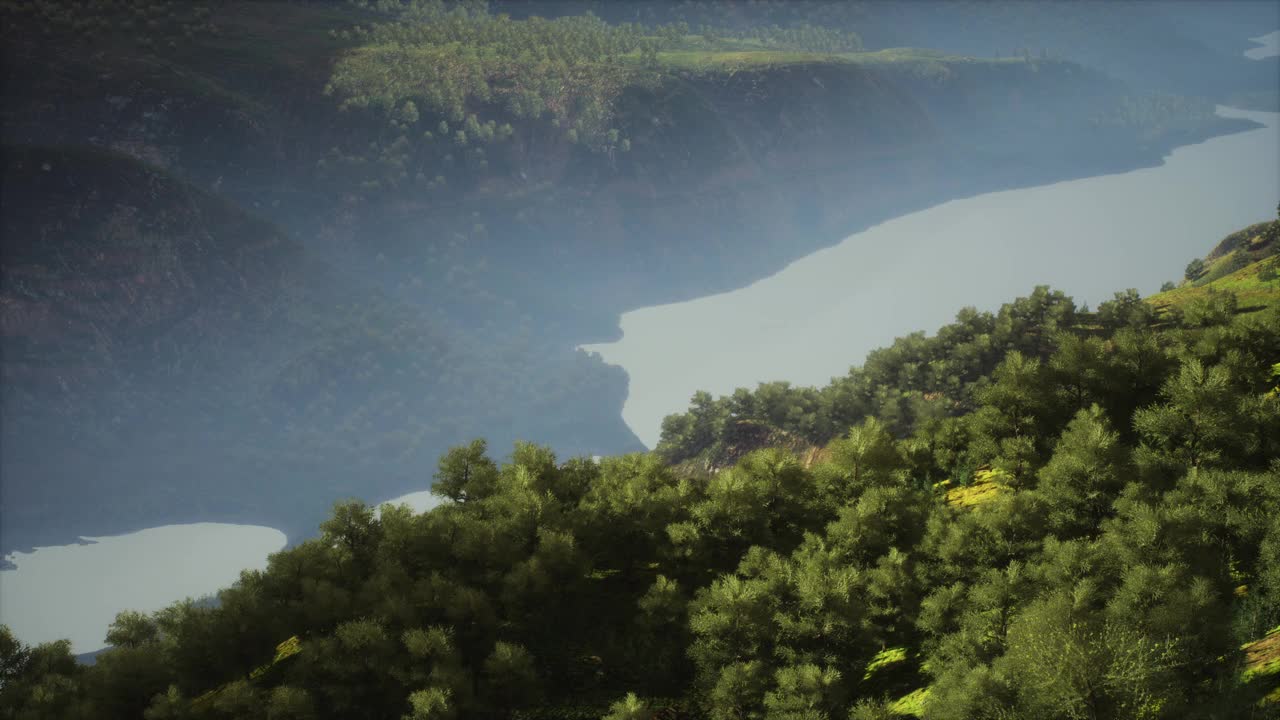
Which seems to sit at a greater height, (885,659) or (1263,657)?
(1263,657)

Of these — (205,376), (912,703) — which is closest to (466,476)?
(912,703)

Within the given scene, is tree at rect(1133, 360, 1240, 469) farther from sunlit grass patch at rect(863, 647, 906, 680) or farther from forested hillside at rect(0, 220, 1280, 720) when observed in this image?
sunlit grass patch at rect(863, 647, 906, 680)

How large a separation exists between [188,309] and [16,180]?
4003 cm

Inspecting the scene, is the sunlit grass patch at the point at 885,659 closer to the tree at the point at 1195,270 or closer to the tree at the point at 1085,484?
the tree at the point at 1085,484

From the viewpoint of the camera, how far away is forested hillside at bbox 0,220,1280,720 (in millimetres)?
17672

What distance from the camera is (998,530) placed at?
24.0 meters

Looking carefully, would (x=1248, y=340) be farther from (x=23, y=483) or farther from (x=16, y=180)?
(x=23, y=483)

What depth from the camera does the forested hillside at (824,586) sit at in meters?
17.7

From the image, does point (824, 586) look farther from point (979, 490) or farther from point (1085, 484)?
point (979, 490)

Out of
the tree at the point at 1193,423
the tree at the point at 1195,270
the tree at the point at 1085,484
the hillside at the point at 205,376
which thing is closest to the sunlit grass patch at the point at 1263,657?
the tree at the point at 1085,484

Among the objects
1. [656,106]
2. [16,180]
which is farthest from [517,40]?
[16,180]

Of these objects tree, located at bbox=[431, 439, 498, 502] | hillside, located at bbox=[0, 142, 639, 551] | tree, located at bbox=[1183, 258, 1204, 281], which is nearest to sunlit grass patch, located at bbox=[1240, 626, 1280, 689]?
tree, located at bbox=[431, 439, 498, 502]

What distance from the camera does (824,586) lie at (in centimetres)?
2286

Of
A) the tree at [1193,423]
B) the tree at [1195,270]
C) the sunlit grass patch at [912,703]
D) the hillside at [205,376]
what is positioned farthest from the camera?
the hillside at [205,376]
